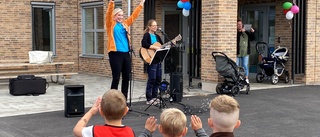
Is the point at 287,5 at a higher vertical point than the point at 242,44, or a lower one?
higher

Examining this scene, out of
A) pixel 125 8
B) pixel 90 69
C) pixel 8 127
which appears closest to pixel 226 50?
pixel 125 8

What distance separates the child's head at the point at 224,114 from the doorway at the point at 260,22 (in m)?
10.8

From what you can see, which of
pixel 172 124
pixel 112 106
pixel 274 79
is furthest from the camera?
pixel 274 79

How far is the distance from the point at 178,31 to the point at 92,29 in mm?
3320

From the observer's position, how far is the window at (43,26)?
15367mm

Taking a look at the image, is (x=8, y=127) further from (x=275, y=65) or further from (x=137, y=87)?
(x=275, y=65)

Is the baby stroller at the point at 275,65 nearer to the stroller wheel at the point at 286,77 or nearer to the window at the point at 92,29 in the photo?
the stroller wheel at the point at 286,77

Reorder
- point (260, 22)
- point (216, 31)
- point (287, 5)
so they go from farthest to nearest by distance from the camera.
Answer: point (260, 22)
point (287, 5)
point (216, 31)

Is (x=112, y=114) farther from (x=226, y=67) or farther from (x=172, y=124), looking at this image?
(x=226, y=67)

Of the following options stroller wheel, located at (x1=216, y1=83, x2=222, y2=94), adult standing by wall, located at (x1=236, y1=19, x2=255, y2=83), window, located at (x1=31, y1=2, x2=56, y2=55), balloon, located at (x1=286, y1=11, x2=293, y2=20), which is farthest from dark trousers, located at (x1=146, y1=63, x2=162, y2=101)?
window, located at (x1=31, y1=2, x2=56, y2=55)

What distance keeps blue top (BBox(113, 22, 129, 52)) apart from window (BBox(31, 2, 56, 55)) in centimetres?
879

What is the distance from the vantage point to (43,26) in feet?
51.4

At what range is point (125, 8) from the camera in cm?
1362

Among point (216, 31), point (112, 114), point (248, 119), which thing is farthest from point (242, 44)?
point (112, 114)
